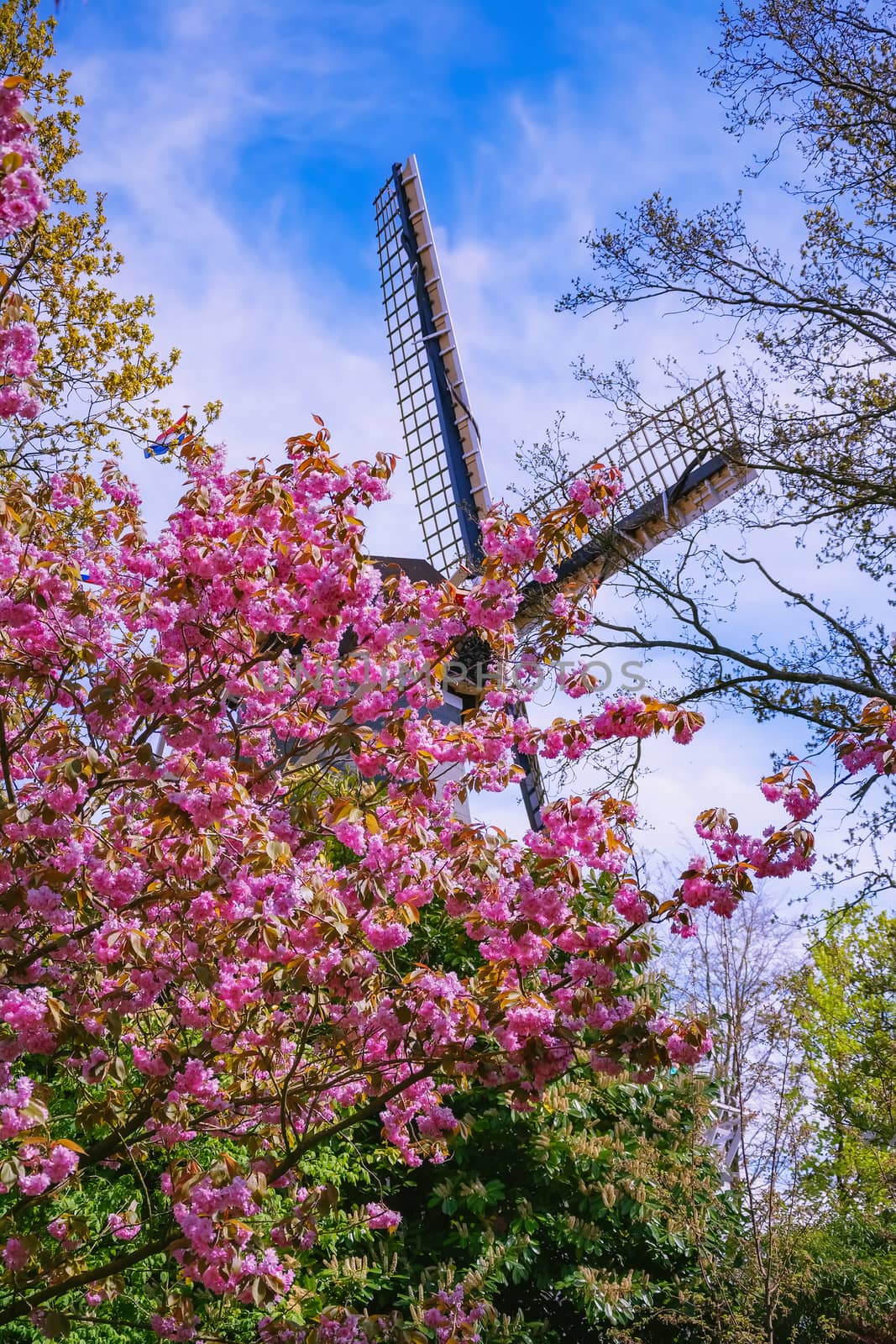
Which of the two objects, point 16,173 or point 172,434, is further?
point 172,434

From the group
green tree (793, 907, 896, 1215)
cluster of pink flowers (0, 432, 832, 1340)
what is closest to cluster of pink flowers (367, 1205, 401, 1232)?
cluster of pink flowers (0, 432, 832, 1340)

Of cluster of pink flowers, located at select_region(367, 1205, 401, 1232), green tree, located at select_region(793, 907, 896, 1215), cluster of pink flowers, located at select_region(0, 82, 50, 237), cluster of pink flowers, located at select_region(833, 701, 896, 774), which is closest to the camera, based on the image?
cluster of pink flowers, located at select_region(0, 82, 50, 237)

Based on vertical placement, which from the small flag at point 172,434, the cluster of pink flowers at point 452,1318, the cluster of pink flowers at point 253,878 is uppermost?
the small flag at point 172,434

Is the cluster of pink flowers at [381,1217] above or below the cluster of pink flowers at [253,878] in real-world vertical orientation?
below

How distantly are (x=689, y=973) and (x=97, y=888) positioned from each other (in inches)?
677

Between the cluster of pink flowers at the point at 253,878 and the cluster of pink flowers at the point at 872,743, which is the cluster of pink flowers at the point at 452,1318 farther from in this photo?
the cluster of pink flowers at the point at 872,743

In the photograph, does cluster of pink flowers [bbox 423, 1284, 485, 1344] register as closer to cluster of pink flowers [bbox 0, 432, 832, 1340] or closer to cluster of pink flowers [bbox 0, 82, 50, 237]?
cluster of pink flowers [bbox 0, 432, 832, 1340]

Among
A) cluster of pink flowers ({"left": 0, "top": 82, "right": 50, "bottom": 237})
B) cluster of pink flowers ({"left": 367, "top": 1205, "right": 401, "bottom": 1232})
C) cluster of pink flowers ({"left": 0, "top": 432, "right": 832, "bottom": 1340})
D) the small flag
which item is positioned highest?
the small flag

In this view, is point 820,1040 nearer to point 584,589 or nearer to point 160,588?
point 584,589

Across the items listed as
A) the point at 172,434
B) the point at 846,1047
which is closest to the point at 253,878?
the point at 172,434

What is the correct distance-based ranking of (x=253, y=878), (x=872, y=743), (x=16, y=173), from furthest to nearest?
(x=872, y=743)
(x=253, y=878)
(x=16, y=173)

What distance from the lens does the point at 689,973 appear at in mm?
19219

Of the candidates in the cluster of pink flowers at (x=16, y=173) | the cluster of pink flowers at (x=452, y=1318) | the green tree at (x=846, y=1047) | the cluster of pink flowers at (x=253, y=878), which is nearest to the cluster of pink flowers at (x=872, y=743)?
the cluster of pink flowers at (x=253, y=878)

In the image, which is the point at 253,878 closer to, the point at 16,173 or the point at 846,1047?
the point at 16,173
